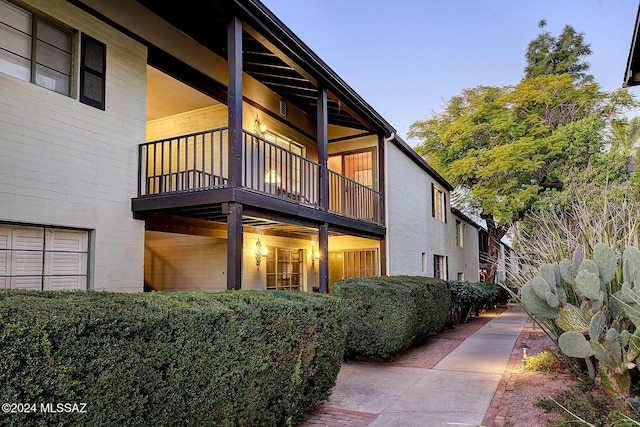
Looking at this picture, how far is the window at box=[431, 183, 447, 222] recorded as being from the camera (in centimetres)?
2041

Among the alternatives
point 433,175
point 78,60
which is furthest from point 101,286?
point 433,175

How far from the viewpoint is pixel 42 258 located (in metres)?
6.57

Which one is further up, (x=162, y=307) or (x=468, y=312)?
(x=162, y=307)

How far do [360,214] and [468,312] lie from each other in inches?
235

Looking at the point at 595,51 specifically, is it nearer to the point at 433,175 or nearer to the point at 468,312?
the point at 433,175

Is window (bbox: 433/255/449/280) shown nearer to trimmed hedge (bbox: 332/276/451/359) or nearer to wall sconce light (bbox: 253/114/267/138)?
wall sconce light (bbox: 253/114/267/138)

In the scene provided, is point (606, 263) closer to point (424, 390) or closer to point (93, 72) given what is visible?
point (424, 390)

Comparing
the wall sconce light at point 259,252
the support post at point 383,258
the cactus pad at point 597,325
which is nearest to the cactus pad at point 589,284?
the cactus pad at point 597,325

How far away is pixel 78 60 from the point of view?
277 inches

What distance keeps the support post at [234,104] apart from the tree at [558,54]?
2668 centimetres

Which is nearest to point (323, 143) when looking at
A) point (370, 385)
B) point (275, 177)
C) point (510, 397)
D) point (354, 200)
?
point (275, 177)

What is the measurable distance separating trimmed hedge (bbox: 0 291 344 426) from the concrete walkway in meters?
1.07

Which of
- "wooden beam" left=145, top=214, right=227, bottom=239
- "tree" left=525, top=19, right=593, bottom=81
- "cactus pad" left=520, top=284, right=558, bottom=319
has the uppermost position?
"tree" left=525, top=19, right=593, bottom=81

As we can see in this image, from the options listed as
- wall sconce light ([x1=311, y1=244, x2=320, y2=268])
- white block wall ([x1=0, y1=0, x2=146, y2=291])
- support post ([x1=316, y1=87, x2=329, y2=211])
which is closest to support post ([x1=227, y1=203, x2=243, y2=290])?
white block wall ([x1=0, y1=0, x2=146, y2=291])
